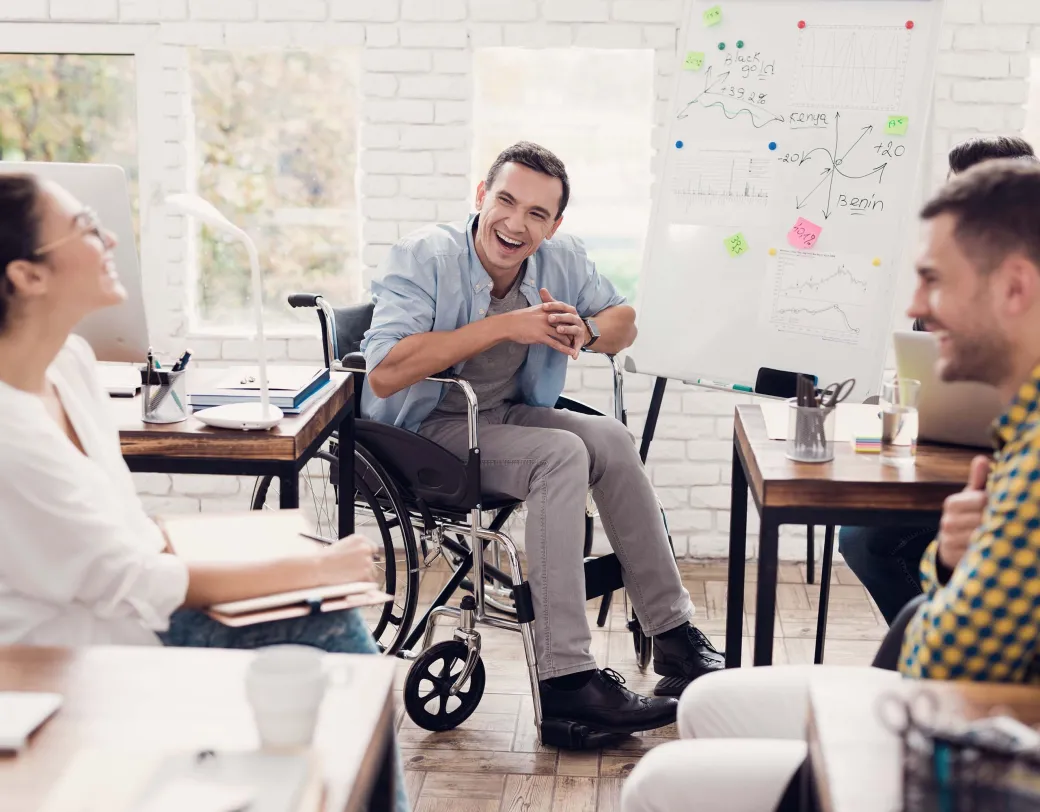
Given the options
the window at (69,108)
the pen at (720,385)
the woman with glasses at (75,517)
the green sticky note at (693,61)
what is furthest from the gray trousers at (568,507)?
the window at (69,108)

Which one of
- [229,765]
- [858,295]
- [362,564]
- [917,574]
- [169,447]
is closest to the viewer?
[229,765]

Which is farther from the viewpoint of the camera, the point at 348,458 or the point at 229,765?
the point at 348,458

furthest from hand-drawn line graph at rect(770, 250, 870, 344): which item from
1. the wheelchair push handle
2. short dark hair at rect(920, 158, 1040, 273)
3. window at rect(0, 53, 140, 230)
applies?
window at rect(0, 53, 140, 230)

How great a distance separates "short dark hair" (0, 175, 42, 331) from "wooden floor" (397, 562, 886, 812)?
1189mm

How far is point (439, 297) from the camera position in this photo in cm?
246

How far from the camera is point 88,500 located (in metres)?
1.25

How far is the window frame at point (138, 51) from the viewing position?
326 cm

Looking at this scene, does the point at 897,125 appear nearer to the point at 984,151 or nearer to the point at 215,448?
the point at 984,151

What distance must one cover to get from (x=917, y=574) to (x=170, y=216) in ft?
7.52

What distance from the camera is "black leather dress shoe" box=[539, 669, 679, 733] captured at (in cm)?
224

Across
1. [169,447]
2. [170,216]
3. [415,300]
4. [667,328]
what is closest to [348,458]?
[415,300]

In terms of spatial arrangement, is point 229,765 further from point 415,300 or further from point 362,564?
point 415,300

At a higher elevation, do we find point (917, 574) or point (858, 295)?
point (858, 295)

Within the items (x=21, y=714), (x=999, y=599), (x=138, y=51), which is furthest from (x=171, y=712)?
(x=138, y=51)
